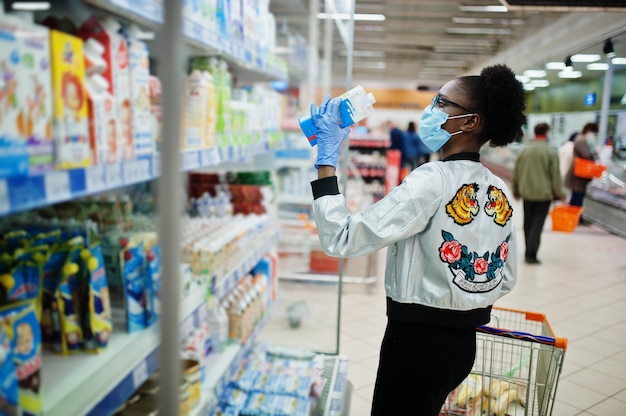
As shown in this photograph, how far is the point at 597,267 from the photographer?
4.89 metres

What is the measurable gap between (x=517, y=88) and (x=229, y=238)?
149cm

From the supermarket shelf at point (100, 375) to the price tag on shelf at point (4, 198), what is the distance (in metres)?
0.49

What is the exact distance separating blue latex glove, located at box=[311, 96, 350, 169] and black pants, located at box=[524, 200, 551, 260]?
15.8ft

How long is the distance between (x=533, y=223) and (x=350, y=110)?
17.0ft

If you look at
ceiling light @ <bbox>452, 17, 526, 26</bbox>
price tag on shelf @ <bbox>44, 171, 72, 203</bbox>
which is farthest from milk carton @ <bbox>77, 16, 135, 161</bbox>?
ceiling light @ <bbox>452, 17, 526, 26</bbox>

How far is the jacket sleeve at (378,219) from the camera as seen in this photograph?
1.55 metres

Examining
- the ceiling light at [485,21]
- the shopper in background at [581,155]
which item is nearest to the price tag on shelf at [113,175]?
the shopper in background at [581,155]

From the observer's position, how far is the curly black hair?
1.63 metres

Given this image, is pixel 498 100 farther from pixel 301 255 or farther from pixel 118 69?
pixel 301 255

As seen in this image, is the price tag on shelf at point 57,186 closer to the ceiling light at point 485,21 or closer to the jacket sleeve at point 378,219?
the jacket sleeve at point 378,219

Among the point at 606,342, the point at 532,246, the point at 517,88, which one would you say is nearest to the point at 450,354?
the point at 517,88

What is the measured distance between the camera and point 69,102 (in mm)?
1141

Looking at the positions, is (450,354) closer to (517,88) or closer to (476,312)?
(476,312)

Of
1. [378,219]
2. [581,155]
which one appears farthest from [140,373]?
[581,155]
